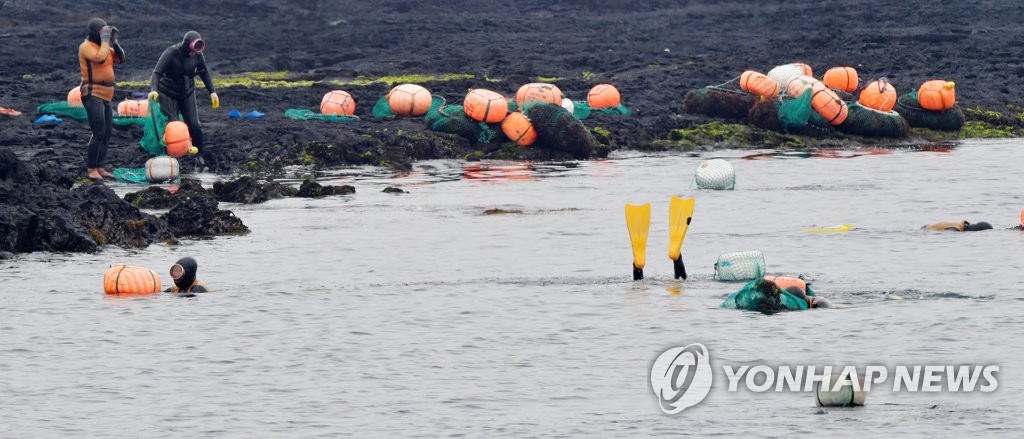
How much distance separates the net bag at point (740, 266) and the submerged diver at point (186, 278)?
4.87 metres

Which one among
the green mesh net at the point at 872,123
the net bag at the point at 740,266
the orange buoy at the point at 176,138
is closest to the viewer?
the net bag at the point at 740,266

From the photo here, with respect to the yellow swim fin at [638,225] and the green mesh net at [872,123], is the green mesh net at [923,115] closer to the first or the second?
the green mesh net at [872,123]

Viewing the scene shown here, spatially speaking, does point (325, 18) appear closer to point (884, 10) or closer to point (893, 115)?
point (884, 10)

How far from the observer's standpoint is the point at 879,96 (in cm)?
3381

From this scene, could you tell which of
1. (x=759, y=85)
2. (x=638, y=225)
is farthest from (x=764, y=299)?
(x=759, y=85)

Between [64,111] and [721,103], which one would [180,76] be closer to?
[64,111]

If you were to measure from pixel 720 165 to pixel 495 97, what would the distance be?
635cm

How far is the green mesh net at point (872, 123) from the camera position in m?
33.4

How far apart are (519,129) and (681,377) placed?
18657 mm

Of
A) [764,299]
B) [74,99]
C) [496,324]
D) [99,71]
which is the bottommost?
[496,324]

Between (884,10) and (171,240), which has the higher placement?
(884,10)

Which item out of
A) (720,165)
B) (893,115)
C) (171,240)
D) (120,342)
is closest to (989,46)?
(893,115)

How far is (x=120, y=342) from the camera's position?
13.3 m

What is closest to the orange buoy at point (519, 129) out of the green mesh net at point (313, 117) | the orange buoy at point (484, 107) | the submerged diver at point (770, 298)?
the orange buoy at point (484, 107)
